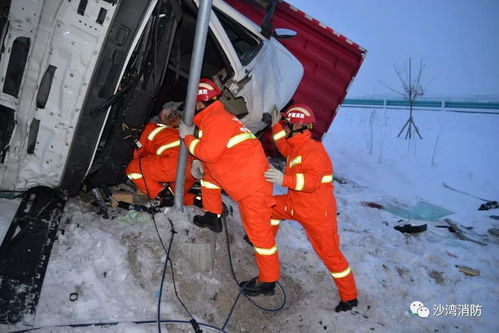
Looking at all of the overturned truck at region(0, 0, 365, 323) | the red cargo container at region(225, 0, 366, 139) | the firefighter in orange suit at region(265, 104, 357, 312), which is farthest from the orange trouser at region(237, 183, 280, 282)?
the red cargo container at region(225, 0, 366, 139)

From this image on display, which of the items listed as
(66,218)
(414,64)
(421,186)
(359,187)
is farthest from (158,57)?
(414,64)

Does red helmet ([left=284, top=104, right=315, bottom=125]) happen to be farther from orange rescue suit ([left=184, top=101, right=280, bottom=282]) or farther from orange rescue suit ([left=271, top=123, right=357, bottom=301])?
orange rescue suit ([left=184, top=101, right=280, bottom=282])

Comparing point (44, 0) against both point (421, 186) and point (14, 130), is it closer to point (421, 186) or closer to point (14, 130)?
point (14, 130)

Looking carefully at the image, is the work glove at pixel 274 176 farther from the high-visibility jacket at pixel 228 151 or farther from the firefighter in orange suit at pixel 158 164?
the firefighter in orange suit at pixel 158 164

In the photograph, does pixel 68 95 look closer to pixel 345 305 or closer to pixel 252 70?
pixel 252 70

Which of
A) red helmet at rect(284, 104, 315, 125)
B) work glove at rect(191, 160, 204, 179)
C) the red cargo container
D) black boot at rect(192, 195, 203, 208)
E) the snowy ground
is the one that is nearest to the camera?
the snowy ground

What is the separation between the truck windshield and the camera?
3392 millimetres

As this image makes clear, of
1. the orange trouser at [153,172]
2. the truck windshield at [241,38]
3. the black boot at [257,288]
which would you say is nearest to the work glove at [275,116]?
the truck windshield at [241,38]

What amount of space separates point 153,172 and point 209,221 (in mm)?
805

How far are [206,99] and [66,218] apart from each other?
1.57 meters

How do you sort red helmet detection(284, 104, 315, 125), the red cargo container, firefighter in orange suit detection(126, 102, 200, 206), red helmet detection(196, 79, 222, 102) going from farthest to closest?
the red cargo container, firefighter in orange suit detection(126, 102, 200, 206), red helmet detection(284, 104, 315, 125), red helmet detection(196, 79, 222, 102)

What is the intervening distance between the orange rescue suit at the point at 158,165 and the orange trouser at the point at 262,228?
0.92 metres

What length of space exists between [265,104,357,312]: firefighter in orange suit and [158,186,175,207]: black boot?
44.2 inches

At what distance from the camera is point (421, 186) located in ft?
26.2
